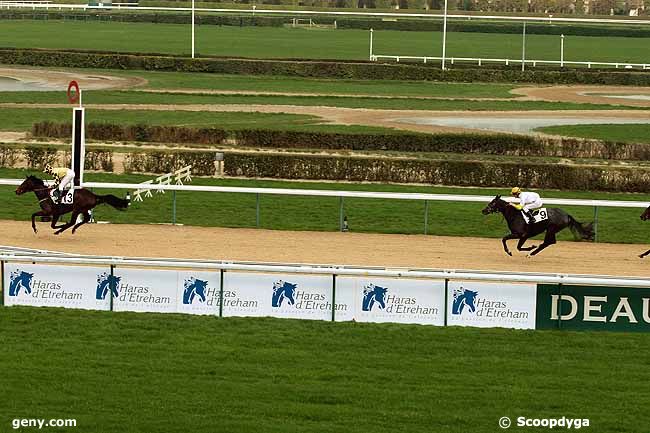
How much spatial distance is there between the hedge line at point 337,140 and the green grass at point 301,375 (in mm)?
17206

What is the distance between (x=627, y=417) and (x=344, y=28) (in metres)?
85.9

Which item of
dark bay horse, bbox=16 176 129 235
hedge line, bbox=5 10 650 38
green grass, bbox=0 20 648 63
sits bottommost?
dark bay horse, bbox=16 176 129 235

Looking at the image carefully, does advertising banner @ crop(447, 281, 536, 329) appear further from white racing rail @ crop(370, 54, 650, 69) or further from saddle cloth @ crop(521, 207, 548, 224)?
white racing rail @ crop(370, 54, 650, 69)

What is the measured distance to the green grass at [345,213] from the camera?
22953 mm

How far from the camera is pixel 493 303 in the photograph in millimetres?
15734

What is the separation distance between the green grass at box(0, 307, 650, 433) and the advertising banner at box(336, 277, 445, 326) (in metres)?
0.20

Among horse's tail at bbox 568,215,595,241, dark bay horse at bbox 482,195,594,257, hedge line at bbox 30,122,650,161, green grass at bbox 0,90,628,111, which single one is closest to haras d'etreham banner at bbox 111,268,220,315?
dark bay horse at bbox 482,195,594,257

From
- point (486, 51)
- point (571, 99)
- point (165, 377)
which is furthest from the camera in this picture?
point (486, 51)

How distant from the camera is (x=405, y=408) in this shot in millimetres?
12609

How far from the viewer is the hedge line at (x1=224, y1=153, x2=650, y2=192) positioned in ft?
88.5

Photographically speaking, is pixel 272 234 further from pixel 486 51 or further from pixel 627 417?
pixel 486 51

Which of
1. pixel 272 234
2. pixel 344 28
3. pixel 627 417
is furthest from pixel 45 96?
pixel 344 28

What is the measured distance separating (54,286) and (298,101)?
27794 mm

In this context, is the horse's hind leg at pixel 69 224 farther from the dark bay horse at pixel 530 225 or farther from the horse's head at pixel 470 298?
the horse's head at pixel 470 298
